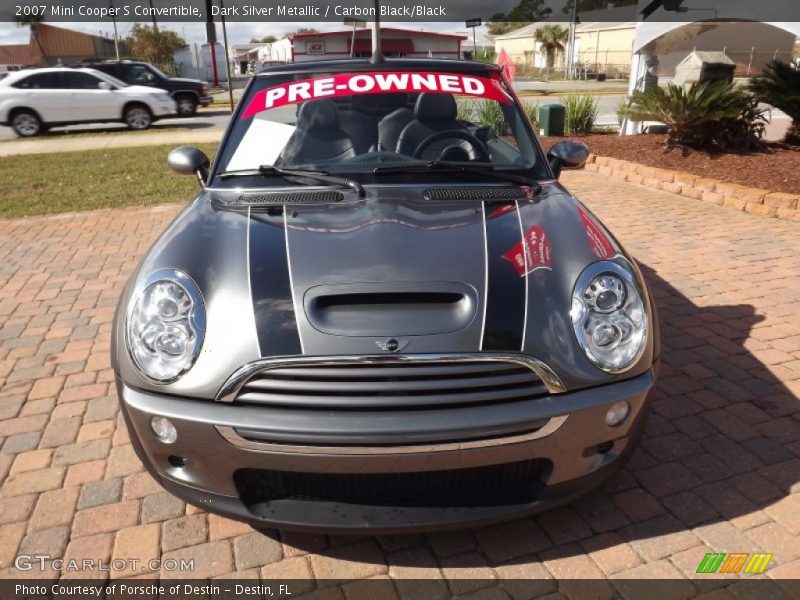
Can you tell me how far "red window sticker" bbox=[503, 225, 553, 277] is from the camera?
7.23 ft

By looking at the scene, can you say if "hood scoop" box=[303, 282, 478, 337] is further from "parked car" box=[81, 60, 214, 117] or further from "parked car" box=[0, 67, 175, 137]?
"parked car" box=[81, 60, 214, 117]

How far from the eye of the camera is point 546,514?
2.39 m

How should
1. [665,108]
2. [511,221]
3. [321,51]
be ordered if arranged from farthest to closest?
[321,51] < [665,108] < [511,221]

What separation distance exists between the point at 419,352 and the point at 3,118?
16844 millimetres

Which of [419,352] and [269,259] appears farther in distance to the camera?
[269,259]

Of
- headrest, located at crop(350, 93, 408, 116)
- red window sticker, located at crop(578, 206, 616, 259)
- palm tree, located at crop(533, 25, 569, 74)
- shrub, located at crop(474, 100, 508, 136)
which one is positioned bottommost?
red window sticker, located at crop(578, 206, 616, 259)

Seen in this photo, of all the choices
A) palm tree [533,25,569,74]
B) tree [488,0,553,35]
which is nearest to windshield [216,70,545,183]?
palm tree [533,25,569,74]

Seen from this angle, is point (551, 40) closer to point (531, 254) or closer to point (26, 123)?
point (26, 123)

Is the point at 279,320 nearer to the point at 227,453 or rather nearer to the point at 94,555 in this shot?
the point at 227,453

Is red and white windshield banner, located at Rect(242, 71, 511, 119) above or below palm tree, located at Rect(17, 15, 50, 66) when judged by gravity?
below

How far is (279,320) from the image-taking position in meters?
1.97

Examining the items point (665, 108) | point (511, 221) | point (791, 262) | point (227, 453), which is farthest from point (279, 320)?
point (665, 108)

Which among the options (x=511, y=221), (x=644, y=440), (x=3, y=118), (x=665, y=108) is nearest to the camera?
(x=511, y=221)

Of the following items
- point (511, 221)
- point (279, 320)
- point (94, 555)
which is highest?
point (511, 221)
